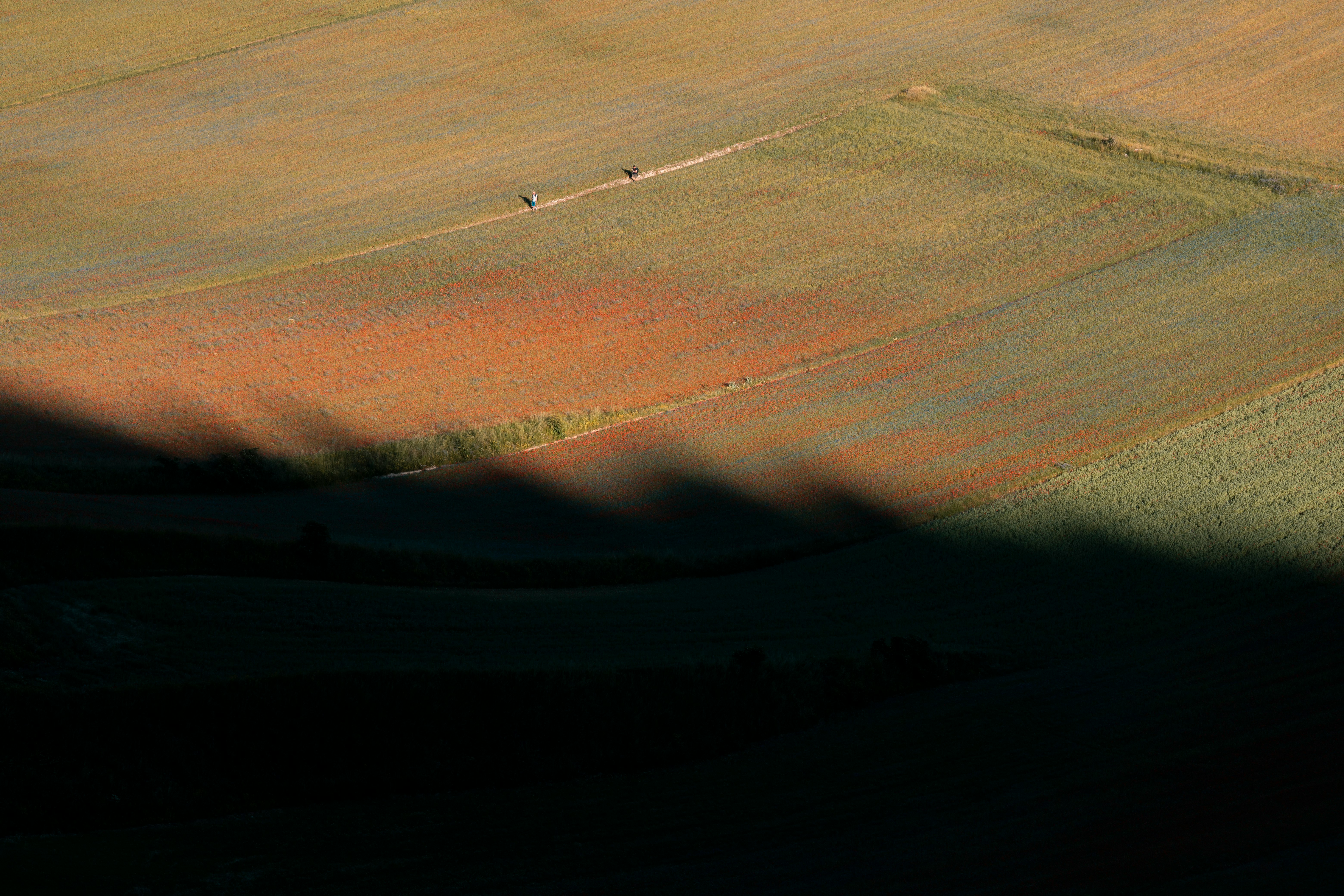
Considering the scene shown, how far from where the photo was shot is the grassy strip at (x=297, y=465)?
27547 mm

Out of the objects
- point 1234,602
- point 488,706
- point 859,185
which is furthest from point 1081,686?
point 859,185

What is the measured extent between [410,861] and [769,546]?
1246cm

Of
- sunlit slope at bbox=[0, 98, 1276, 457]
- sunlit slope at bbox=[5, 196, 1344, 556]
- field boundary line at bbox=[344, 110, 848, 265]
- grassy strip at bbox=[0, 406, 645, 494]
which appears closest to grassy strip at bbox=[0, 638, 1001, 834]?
sunlit slope at bbox=[5, 196, 1344, 556]

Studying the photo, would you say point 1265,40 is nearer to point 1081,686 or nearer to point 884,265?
point 884,265

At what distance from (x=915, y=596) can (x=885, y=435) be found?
21.3 ft

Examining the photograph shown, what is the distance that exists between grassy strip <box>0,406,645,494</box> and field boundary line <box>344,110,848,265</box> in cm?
1223

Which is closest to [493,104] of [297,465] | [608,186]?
[608,186]

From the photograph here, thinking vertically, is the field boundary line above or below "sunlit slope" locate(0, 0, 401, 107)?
below

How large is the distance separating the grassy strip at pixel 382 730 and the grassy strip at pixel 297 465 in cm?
1053

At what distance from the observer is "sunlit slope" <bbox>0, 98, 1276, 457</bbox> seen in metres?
31.8

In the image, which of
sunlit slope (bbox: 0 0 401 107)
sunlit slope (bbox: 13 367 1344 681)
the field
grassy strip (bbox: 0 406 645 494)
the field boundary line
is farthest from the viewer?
sunlit slope (bbox: 0 0 401 107)

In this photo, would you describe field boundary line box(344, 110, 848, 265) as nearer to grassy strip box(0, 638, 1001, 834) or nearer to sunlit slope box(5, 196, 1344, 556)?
sunlit slope box(5, 196, 1344, 556)

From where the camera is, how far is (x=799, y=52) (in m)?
54.7

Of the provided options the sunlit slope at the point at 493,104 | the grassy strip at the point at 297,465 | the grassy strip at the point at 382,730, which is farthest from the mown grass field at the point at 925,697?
the sunlit slope at the point at 493,104
